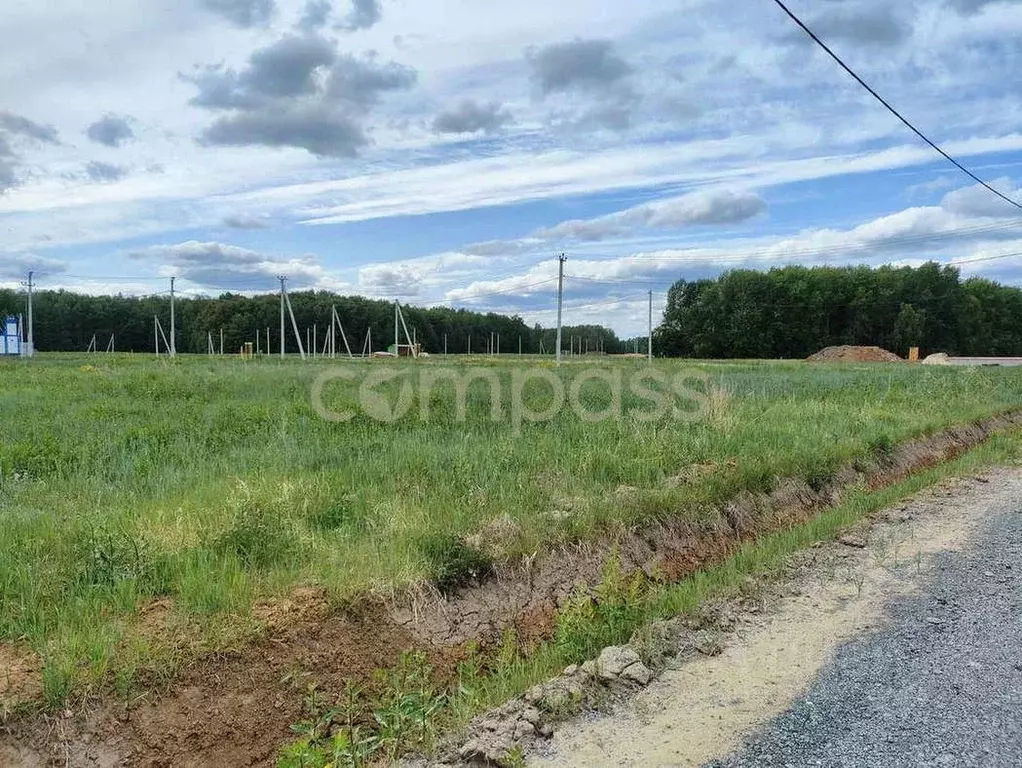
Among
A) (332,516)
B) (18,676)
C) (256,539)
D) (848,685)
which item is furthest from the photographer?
(332,516)

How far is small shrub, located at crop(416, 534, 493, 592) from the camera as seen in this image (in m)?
5.24

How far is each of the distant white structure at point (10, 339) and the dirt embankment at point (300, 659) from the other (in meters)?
54.5

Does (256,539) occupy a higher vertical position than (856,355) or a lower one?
lower

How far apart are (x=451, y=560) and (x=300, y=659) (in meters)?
1.38

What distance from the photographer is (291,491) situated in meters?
6.11

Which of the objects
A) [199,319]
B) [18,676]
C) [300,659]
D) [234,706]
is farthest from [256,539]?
[199,319]

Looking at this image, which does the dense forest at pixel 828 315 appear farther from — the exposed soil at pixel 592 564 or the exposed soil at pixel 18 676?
the exposed soil at pixel 18 676

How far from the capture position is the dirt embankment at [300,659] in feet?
11.8

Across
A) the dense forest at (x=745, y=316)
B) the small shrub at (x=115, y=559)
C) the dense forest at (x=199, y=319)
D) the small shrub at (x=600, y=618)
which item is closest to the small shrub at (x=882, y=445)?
the small shrub at (x=600, y=618)

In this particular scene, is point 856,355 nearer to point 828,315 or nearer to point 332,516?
point 828,315

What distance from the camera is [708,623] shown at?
4.82 metres

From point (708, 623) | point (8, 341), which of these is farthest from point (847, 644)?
point (8, 341)

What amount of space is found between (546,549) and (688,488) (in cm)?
243
